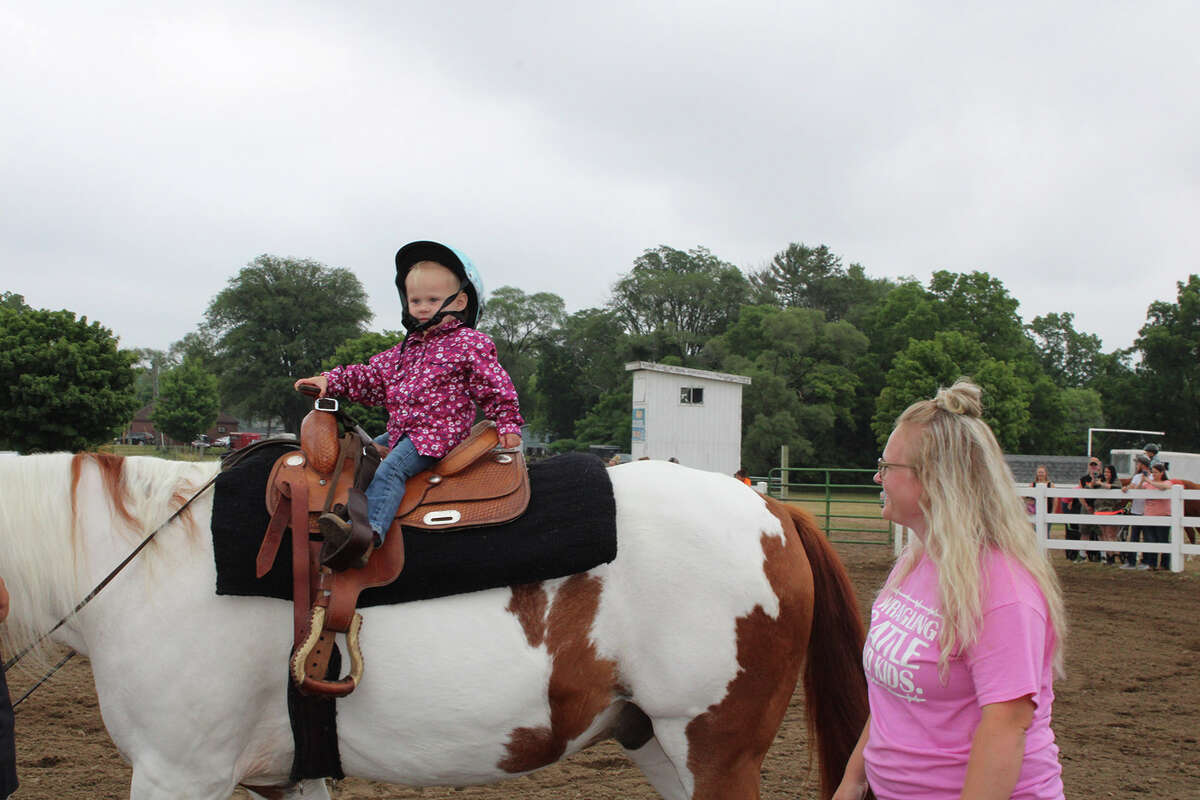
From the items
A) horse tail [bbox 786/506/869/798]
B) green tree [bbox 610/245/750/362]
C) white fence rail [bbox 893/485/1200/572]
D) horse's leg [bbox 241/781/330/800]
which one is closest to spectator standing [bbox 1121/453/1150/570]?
white fence rail [bbox 893/485/1200/572]

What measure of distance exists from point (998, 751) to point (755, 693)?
115cm

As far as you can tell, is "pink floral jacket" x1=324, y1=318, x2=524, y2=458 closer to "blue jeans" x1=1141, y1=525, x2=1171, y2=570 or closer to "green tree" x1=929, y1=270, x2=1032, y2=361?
"blue jeans" x1=1141, y1=525, x2=1171, y2=570

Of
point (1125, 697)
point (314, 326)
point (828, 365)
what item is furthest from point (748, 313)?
point (1125, 697)

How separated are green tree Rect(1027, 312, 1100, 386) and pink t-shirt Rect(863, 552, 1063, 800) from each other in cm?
9340

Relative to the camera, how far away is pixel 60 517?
256 cm

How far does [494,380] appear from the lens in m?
2.73

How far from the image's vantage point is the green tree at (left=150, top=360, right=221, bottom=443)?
50.8 m

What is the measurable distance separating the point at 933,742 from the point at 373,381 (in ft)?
7.00

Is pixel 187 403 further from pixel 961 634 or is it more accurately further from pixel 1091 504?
pixel 961 634

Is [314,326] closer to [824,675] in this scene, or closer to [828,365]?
[828,365]

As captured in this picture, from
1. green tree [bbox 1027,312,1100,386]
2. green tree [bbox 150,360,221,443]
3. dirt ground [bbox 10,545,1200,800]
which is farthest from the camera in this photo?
green tree [bbox 1027,312,1100,386]

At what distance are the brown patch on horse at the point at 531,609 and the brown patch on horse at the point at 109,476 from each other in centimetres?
126

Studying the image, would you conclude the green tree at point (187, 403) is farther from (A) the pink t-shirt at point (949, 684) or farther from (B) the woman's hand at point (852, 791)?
(A) the pink t-shirt at point (949, 684)

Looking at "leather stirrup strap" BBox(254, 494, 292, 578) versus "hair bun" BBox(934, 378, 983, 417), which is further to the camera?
"leather stirrup strap" BBox(254, 494, 292, 578)
